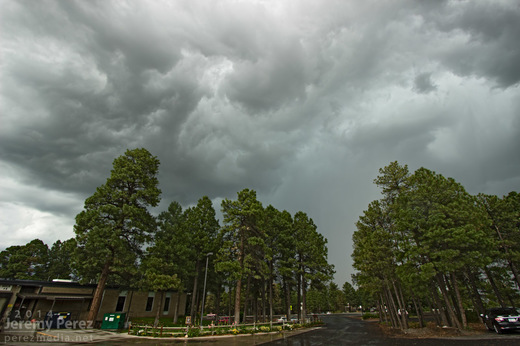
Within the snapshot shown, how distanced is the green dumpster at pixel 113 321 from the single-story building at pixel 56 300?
2051 mm

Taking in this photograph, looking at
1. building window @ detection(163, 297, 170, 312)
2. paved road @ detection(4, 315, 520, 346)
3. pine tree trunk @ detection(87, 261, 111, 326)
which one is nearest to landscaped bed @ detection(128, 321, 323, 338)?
paved road @ detection(4, 315, 520, 346)

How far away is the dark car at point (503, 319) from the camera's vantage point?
18.2 m

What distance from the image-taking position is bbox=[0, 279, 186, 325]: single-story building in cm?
2630

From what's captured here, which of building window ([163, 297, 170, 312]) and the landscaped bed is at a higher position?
building window ([163, 297, 170, 312])

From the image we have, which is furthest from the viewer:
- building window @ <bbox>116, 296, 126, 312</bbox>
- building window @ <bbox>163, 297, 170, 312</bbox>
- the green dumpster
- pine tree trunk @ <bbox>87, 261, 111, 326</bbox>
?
building window @ <bbox>163, 297, 170, 312</bbox>

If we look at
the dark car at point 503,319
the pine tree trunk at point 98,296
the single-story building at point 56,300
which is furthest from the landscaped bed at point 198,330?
the dark car at point 503,319

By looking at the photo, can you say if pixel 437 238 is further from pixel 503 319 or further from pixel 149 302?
pixel 149 302

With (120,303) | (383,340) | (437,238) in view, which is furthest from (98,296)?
(437,238)

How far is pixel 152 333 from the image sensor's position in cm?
2056

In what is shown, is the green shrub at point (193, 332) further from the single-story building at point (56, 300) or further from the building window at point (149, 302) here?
the building window at point (149, 302)

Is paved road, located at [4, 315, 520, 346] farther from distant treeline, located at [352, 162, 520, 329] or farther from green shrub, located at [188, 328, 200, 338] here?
distant treeline, located at [352, 162, 520, 329]

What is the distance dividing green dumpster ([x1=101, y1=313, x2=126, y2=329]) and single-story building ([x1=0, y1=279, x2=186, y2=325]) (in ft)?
6.73

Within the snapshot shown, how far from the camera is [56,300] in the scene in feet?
95.0

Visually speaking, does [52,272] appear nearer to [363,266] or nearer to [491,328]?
[363,266]
